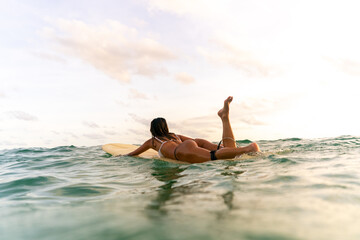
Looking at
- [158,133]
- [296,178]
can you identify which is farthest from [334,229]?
[158,133]

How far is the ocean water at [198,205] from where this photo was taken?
1.78 metres

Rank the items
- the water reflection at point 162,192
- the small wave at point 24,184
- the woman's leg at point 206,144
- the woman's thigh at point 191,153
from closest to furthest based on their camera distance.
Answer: the water reflection at point 162,192
the small wave at point 24,184
the woman's thigh at point 191,153
the woman's leg at point 206,144

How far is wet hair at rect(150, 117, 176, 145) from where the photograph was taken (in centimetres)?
568

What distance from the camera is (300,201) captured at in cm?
227

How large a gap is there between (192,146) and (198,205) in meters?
2.93

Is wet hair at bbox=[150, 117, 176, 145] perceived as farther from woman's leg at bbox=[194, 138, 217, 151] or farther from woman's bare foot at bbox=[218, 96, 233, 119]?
woman's bare foot at bbox=[218, 96, 233, 119]

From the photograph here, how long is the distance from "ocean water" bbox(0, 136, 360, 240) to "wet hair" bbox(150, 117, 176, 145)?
1.57 m

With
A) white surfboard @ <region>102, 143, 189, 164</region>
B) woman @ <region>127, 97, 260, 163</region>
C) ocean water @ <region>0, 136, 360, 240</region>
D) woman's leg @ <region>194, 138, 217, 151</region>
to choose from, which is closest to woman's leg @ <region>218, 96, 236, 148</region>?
woman @ <region>127, 97, 260, 163</region>

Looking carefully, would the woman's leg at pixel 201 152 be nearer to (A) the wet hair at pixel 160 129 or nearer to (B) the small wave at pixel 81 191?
(A) the wet hair at pixel 160 129

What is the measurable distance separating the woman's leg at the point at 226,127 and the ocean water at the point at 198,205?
151 cm

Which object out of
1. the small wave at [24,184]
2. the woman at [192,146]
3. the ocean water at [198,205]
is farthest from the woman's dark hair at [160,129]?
the small wave at [24,184]

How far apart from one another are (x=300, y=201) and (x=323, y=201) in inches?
7.5

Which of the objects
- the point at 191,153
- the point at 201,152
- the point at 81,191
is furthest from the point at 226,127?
the point at 81,191

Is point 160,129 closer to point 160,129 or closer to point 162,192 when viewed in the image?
point 160,129
